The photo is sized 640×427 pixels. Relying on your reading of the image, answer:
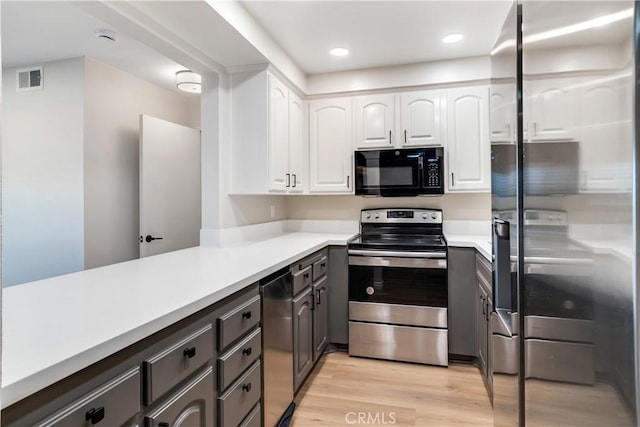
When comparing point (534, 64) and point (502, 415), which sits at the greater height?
point (534, 64)

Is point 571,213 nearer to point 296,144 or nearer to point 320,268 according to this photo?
point 320,268

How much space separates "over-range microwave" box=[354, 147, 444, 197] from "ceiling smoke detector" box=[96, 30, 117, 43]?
80.5 inches

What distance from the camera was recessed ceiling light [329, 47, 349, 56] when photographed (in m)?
2.67

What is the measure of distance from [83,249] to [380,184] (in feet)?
8.30

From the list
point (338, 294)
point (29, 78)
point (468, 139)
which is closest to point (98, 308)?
point (338, 294)

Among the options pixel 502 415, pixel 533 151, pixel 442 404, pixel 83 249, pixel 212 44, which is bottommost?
pixel 442 404

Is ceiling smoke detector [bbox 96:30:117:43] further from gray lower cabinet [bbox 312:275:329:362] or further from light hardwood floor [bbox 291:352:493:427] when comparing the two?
light hardwood floor [bbox 291:352:493:427]

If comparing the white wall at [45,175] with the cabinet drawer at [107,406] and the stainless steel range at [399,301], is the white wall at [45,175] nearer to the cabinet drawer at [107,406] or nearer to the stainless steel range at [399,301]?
the stainless steel range at [399,301]

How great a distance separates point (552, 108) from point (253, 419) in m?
1.57

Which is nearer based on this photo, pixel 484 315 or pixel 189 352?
pixel 189 352

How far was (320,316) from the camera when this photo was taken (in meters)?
2.54

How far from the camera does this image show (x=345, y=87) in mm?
3111

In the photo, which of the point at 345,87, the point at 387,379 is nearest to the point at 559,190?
the point at 387,379

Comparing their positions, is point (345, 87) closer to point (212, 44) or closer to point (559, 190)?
point (212, 44)
